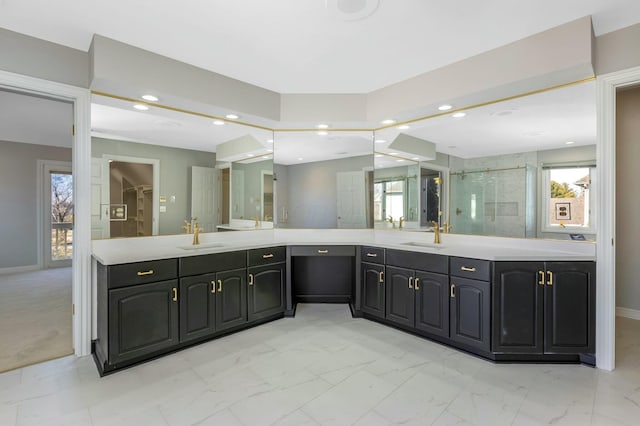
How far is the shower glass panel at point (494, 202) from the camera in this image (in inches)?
112

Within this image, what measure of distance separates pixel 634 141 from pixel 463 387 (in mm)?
3069

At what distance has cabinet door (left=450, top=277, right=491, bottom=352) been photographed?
2.54 m

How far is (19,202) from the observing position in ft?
19.6

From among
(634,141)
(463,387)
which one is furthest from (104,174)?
(634,141)

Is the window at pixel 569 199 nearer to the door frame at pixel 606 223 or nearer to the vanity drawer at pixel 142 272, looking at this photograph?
the door frame at pixel 606 223

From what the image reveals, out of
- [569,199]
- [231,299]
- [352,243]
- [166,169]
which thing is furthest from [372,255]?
[166,169]

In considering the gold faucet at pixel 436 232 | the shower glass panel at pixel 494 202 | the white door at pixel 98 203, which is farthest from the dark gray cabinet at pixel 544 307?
the white door at pixel 98 203

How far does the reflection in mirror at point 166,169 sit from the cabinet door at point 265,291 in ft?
2.26

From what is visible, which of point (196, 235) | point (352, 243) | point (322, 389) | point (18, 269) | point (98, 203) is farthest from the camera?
point (18, 269)

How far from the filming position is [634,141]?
10.7 feet

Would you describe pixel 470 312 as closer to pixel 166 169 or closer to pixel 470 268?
pixel 470 268

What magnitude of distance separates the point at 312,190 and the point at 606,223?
273 cm

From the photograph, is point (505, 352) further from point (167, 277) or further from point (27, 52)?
point (27, 52)

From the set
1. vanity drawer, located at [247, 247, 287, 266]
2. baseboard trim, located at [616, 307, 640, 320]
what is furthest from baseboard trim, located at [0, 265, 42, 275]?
baseboard trim, located at [616, 307, 640, 320]
